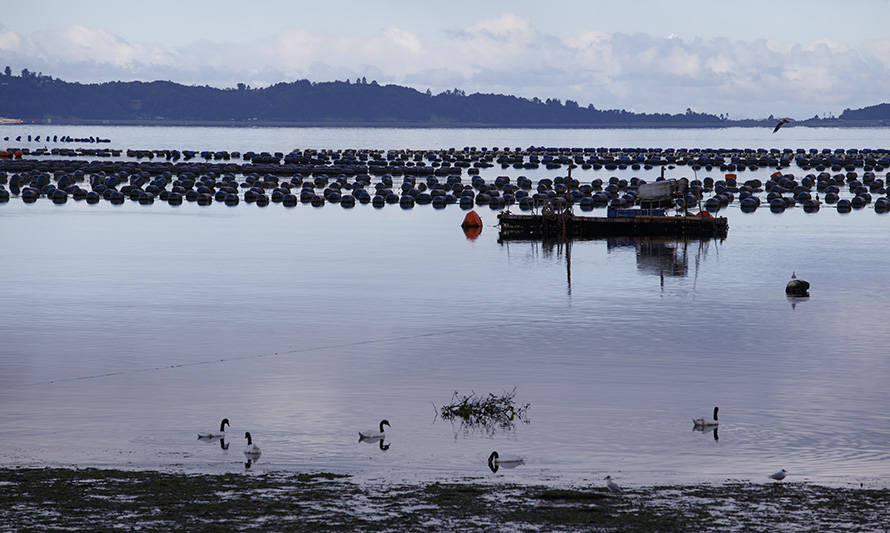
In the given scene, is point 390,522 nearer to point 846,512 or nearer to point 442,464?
point 442,464

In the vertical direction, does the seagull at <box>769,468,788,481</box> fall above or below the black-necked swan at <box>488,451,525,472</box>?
above

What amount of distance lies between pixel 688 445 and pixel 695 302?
1084 inches

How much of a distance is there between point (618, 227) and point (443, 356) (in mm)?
49601

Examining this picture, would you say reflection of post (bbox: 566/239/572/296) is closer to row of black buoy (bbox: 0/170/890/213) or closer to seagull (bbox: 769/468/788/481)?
row of black buoy (bbox: 0/170/890/213)

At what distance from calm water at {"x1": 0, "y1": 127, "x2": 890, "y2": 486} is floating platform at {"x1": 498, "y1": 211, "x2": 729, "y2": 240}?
742cm

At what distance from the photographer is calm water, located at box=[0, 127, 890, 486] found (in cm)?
2641

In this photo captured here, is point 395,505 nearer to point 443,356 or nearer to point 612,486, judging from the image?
point 612,486

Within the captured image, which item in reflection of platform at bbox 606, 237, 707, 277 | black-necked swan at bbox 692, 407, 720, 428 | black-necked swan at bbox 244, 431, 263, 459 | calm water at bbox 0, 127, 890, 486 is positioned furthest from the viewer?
reflection of platform at bbox 606, 237, 707, 277

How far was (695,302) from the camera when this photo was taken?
53969 mm

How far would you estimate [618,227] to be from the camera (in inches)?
3420

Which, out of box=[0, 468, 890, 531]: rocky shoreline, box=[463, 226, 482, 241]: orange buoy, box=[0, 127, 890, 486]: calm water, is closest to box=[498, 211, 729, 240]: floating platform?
box=[463, 226, 482, 241]: orange buoy

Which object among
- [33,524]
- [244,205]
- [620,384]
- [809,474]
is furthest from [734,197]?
[33,524]

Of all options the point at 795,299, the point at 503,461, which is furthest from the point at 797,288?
the point at 503,461

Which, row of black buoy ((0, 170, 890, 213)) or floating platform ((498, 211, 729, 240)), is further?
row of black buoy ((0, 170, 890, 213))
